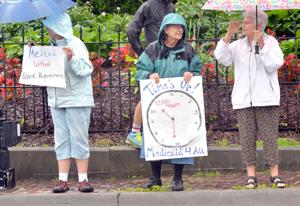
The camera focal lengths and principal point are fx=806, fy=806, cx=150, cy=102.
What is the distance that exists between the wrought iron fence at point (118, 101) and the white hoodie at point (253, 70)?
1.75 meters

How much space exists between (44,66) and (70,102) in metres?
0.45

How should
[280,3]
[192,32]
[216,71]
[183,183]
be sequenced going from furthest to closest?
[192,32] → [216,71] → [183,183] → [280,3]

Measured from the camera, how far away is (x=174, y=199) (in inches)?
296

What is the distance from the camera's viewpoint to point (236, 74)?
7805 mm

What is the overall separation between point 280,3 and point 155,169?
78.5 inches

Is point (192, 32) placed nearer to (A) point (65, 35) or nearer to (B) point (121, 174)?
(B) point (121, 174)

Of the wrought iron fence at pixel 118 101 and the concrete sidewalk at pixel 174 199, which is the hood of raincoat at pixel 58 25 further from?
the wrought iron fence at pixel 118 101

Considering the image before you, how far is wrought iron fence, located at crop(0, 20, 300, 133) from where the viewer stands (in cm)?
955

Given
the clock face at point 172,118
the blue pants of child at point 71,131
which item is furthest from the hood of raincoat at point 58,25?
the clock face at point 172,118

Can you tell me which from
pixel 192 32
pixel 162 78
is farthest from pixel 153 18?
pixel 192 32

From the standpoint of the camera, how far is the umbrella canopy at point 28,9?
299 inches

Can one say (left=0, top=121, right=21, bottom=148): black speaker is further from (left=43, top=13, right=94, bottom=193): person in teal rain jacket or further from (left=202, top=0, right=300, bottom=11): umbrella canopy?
(left=202, top=0, right=300, bottom=11): umbrella canopy

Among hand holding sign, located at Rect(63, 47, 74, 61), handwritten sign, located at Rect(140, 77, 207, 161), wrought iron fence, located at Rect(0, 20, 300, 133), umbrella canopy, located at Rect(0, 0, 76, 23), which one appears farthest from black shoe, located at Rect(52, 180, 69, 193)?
wrought iron fence, located at Rect(0, 20, 300, 133)

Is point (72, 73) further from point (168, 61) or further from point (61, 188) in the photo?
point (61, 188)
